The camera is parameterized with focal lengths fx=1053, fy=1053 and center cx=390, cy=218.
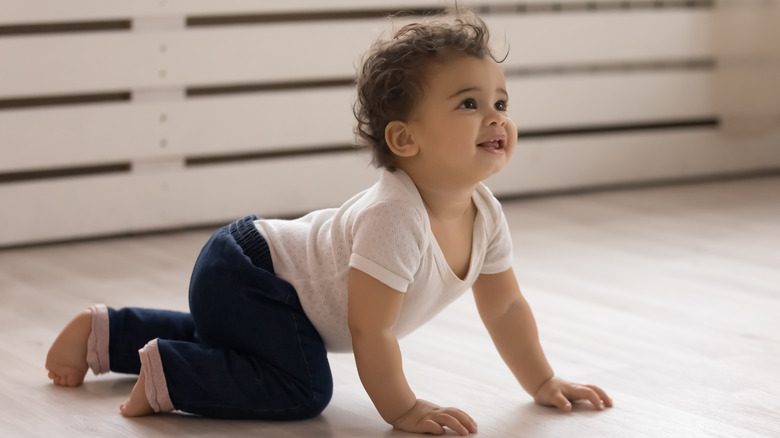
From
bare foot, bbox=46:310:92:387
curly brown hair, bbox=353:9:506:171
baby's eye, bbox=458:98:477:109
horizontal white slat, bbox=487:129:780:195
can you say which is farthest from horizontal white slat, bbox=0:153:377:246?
baby's eye, bbox=458:98:477:109

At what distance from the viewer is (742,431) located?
122 cm

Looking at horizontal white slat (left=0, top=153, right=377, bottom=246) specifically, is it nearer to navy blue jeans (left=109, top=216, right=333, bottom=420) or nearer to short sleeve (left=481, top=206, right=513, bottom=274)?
navy blue jeans (left=109, top=216, right=333, bottom=420)

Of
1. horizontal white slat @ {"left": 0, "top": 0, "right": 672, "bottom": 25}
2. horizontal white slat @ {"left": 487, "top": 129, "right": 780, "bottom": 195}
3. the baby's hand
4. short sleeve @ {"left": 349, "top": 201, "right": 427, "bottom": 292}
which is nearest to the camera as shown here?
short sleeve @ {"left": 349, "top": 201, "right": 427, "bottom": 292}

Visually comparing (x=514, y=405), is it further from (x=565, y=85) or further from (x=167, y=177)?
(x=565, y=85)

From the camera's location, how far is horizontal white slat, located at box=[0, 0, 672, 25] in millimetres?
2330

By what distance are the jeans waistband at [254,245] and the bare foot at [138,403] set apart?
0.19 m

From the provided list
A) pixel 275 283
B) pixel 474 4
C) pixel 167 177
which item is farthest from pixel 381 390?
pixel 474 4

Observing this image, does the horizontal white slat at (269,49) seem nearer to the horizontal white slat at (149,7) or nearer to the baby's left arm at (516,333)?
the horizontal white slat at (149,7)

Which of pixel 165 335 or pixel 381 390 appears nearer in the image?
pixel 381 390

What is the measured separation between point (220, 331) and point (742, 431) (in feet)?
2.06

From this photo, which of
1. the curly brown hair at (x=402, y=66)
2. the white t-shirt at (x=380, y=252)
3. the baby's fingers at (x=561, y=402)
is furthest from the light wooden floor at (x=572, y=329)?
the curly brown hair at (x=402, y=66)

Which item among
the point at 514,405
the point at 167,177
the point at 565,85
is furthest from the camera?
the point at 565,85

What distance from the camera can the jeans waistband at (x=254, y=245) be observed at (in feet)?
4.26

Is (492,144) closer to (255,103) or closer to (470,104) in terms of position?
(470,104)
